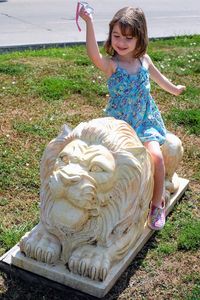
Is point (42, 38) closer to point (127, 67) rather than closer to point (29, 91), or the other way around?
point (29, 91)

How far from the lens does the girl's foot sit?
4.39 meters

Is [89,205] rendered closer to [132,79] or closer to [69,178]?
[69,178]

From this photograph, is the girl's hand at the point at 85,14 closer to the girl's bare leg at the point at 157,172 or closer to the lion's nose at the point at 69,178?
the girl's bare leg at the point at 157,172

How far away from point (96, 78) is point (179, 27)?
4.97m

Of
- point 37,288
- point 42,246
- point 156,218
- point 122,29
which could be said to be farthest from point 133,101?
point 37,288

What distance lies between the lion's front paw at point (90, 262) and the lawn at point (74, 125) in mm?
227

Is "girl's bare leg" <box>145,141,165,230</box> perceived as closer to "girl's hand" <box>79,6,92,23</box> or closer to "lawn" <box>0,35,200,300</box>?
"lawn" <box>0,35,200,300</box>

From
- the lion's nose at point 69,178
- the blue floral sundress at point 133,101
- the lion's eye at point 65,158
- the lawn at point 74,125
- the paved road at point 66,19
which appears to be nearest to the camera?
the lion's nose at point 69,178

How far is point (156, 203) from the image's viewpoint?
4.39 m

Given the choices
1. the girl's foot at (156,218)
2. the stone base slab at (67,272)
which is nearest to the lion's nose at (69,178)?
the stone base slab at (67,272)

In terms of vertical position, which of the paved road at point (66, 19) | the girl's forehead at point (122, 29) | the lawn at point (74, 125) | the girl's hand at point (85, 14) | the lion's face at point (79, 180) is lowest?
the paved road at point (66, 19)

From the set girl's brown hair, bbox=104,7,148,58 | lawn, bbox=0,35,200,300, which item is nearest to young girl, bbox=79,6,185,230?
girl's brown hair, bbox=104,7,148,58

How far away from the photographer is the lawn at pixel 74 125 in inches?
160

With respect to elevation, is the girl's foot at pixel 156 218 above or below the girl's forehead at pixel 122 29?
below
